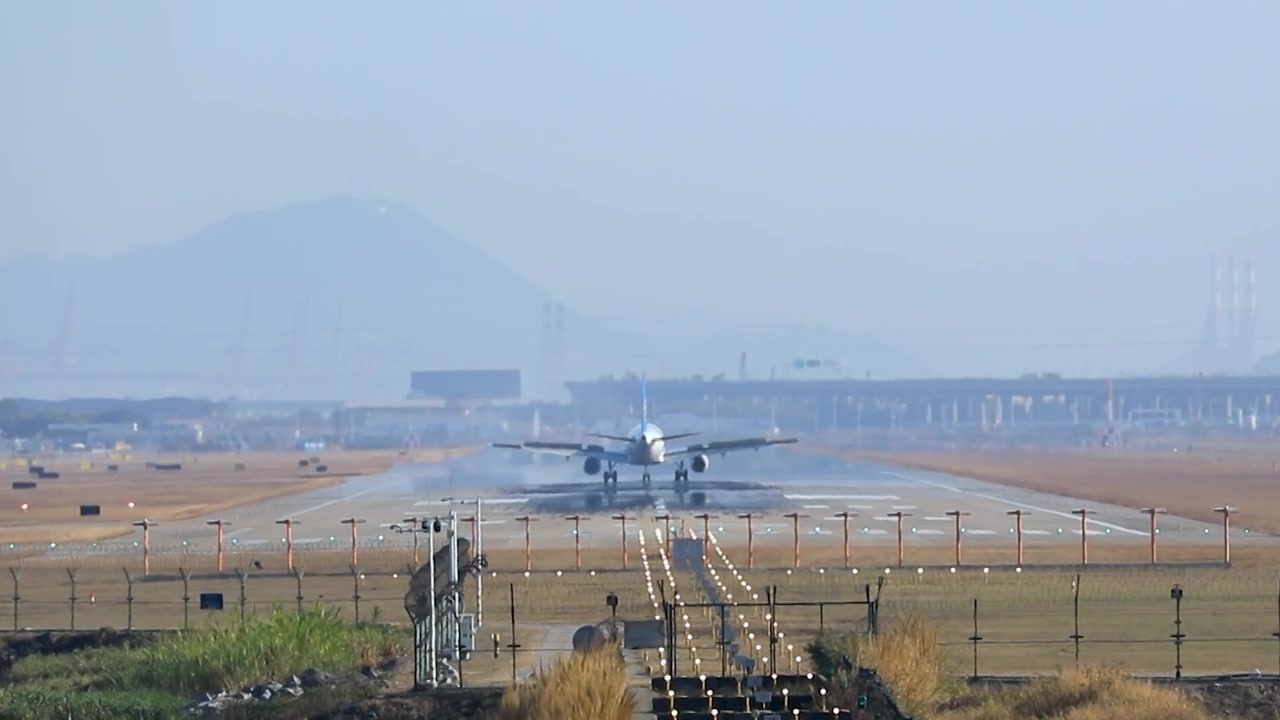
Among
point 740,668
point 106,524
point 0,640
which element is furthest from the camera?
point 106,524

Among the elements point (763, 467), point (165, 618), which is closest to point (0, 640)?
point (165, 618)

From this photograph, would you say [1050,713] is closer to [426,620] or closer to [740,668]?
[740,668]

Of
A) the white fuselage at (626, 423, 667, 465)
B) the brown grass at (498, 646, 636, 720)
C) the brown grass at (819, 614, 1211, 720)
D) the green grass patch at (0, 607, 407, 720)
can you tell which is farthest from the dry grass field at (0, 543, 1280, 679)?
the white fuselage at (626, 423, 667, 465)

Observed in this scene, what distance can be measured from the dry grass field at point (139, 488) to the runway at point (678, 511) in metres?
2.85

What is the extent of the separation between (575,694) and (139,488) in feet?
248

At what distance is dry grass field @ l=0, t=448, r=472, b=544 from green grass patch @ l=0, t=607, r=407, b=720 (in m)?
27.5

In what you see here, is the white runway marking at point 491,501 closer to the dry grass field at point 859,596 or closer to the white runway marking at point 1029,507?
the white runway marking at point 1029,507

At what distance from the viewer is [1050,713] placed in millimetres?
23062

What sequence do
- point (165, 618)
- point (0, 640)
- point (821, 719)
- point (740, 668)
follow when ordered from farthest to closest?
point (165, 618)
point (0, 640)
point (740, 668)
point (821, 719)

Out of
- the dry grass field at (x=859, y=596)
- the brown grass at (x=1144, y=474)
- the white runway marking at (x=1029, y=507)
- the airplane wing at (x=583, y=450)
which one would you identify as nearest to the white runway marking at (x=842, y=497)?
the white runway marking at (x=1029, y=507)

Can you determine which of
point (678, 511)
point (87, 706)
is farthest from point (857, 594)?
point (678, 511)

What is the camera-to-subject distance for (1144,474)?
9562 centimetres

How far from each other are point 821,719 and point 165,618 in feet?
56.1

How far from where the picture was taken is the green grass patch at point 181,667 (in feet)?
82.3
